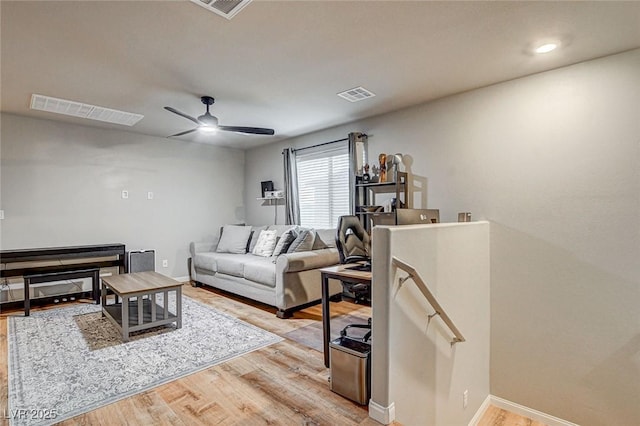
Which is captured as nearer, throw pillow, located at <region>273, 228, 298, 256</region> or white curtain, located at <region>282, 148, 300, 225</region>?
throw pillow, located at <region>273, 228, 298, 256</region>

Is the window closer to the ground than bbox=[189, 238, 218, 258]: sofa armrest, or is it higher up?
higher up

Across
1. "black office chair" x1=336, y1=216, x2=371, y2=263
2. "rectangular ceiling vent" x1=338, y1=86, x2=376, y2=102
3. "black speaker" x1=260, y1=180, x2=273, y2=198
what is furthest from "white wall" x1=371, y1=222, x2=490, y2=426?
"black speaker" x1=260, y1=180, x2=273, y2=198

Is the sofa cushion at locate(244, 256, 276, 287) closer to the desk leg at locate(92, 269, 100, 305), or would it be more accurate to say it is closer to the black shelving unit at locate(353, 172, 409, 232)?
the black shelving unit at locate(353, 172, 409, 232)

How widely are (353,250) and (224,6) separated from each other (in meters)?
2.02

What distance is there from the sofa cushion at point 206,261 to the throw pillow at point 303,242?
1.45 metres

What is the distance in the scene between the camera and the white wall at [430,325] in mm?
1867

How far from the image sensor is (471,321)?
108 inches

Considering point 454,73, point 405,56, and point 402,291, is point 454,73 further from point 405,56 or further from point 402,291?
point 402,291

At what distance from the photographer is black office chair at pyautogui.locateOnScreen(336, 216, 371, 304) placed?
8.90 feet

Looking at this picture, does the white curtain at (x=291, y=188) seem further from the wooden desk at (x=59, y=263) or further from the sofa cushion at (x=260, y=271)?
the wooden desk at (x=59, y=263)

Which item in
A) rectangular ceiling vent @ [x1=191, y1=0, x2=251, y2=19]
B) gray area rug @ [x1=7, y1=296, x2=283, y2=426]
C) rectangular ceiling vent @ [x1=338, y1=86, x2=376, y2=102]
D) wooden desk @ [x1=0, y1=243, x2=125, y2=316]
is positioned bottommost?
gray area rug @ [x1=7, y1=296, x2=283, y2=426]

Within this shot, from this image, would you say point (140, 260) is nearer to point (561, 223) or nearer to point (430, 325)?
point (430, 325)

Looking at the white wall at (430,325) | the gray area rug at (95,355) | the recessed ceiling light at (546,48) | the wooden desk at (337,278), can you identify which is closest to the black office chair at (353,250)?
the wooden desk at (337,278)

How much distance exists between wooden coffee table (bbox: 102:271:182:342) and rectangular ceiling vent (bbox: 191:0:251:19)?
2582mm
